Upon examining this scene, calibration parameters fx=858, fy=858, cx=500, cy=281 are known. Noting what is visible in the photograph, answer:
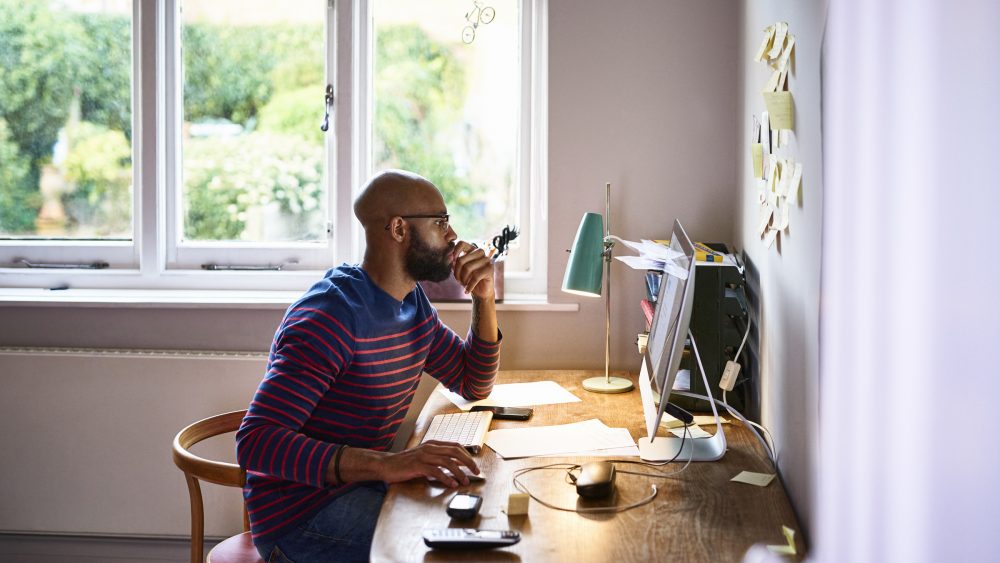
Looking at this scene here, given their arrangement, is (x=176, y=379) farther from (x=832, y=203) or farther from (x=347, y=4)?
(x=832, y=203)

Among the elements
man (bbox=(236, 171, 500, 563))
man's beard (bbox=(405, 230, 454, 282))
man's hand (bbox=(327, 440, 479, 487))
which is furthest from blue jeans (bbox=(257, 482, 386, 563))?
man's beard (bbox=(405, 230, 454, 282))

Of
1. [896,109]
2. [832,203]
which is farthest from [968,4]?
[832,203]

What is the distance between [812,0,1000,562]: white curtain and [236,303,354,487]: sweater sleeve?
0.90m

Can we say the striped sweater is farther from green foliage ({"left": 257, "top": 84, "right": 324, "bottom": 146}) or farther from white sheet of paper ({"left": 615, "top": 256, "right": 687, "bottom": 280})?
green foliage ({"left": 257, "top": 84, "right": 324, "bottom": 146})

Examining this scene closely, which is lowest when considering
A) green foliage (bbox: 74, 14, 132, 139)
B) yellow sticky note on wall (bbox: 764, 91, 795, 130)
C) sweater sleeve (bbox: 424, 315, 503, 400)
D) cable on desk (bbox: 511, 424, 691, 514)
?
cable on desk (bbox: 511, 424, 691, 514)

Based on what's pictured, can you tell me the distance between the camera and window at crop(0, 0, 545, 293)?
2857mm

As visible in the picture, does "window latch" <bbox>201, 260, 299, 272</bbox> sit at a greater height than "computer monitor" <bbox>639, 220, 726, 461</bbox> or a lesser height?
greater

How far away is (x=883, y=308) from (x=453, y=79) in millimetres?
2157

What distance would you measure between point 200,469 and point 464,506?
79 centimetres

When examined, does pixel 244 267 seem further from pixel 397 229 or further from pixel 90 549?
pixel 397 229

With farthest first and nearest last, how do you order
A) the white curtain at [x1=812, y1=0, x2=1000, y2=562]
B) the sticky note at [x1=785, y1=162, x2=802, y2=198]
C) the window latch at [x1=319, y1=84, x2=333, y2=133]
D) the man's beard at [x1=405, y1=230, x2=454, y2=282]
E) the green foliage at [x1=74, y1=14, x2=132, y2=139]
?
the green foliage at [x1=74, y1=14, x2=132, y2=139] → the window latch at [x1=319, y1=84, x2=333, y2=133] → the man's beard at [x1=405, y1=230, x2=454, y2=282] → the sticky note at [x1=785, y1=162, x2=802, y2=198] → the white curtain at [x1=812, y1=0, x2=1000, y2=562]

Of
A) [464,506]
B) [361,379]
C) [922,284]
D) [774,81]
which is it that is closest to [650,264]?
[774,81]

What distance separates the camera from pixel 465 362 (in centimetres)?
214

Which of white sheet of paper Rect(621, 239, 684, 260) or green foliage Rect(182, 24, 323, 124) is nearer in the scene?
white sheet of paper Rect(621, 239, 684, 260)
